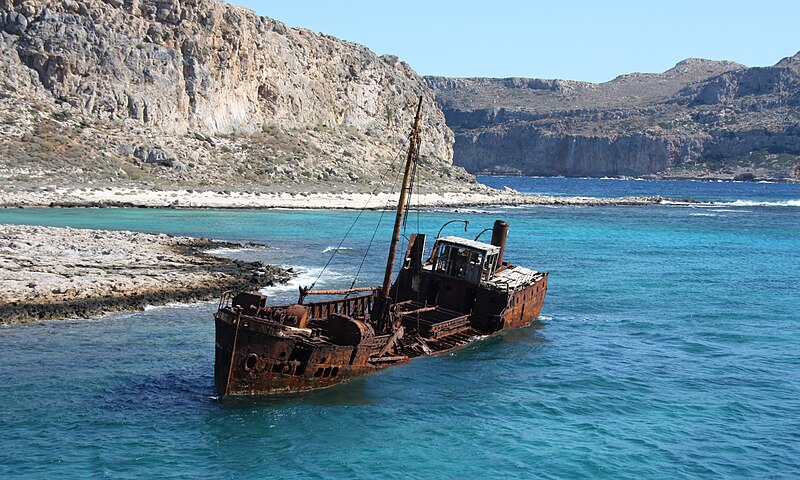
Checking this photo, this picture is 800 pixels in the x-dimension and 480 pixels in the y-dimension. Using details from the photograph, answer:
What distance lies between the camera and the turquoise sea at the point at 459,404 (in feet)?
52.7

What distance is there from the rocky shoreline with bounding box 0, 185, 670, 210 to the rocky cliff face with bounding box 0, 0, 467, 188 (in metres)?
3.87

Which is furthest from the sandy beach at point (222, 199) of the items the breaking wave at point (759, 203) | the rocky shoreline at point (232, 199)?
the breaking wave at point (759, 203)

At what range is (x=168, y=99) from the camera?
83.7 metres

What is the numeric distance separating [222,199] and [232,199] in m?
0.99

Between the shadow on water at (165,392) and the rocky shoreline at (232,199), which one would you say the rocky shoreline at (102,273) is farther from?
the rocky shoreline at (232,199)

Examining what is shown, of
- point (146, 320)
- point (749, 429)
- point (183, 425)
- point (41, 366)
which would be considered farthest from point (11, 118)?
point (749, 429)

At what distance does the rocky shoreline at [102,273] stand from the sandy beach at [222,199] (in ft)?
67.8

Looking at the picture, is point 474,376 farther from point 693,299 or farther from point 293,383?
point 693,299

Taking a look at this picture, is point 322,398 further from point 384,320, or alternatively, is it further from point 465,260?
point 465,260

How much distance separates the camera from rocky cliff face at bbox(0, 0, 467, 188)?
7394 centimetres

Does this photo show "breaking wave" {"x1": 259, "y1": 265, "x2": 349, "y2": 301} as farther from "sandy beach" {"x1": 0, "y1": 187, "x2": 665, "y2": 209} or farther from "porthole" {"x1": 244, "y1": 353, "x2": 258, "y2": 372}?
"sandy beach" {"x1": 0, "y1": 187, "x2": 665, "y2": 209}

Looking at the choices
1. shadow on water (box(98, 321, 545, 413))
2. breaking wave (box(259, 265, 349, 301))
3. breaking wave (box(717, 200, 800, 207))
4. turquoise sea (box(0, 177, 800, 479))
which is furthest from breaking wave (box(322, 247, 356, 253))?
breaking wave (box(717, 200, 800, 207))

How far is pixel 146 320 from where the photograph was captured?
1004 inches

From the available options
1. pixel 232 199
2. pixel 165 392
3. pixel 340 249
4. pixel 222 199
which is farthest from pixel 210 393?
pixel 232 199
